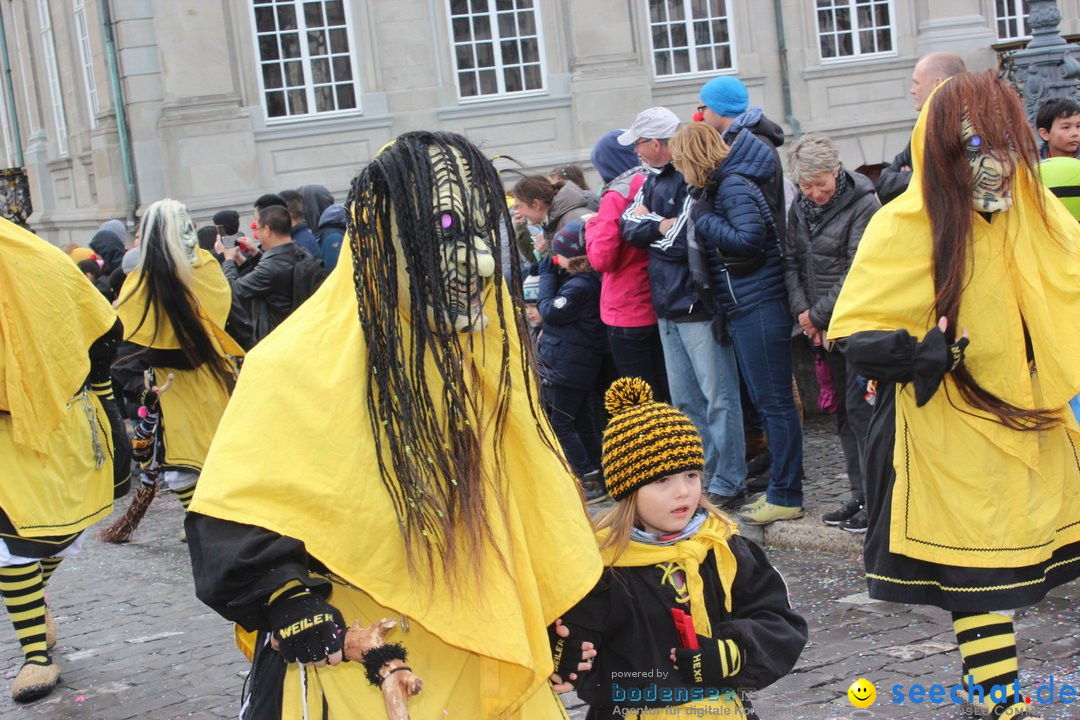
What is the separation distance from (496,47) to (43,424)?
14612 mm

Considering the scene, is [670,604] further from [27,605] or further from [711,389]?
[711,389]

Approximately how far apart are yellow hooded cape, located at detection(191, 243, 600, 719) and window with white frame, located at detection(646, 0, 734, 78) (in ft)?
58.3

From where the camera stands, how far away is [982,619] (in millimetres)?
4125

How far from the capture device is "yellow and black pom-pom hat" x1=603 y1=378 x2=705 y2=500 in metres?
3.42

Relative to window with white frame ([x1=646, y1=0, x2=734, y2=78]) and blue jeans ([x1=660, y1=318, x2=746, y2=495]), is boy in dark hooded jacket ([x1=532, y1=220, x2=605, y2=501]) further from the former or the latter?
window with white frame ([x1=646, y1=0, x2=734, y2=78])

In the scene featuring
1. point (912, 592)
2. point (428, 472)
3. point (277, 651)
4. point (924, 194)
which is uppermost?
point (924, 194)

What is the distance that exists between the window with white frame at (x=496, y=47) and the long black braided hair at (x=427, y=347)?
16657mm

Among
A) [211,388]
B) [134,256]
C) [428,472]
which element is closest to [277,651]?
[428,472]

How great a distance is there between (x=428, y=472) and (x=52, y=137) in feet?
74.6

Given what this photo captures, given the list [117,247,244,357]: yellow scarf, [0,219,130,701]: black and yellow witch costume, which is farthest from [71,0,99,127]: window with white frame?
[0,219,130,701]: black and yellow witch costume

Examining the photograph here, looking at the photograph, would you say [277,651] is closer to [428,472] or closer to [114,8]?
[428,472]

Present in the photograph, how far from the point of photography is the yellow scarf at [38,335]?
5520 millimetres

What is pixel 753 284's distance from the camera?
693 cm

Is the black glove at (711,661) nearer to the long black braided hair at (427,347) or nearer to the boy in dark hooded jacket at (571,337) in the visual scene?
the long black braided hair at (427,347)
